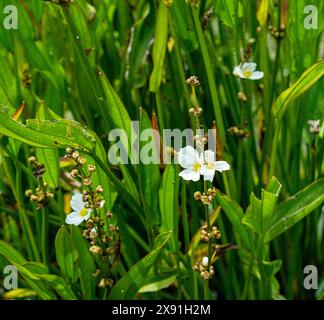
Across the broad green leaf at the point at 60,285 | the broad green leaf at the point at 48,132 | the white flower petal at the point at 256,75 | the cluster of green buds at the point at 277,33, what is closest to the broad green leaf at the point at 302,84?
the white flower petal at the point at 256,75

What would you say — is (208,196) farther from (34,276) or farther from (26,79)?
(26,79)

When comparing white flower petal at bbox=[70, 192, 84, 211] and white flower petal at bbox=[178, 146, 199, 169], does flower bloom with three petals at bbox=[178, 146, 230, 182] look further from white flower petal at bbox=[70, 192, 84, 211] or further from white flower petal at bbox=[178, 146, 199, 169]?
white flower petal at bbox=[70, 192, 84, 211]

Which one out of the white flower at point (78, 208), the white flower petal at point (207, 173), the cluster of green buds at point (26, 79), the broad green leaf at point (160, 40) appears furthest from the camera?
the cluster of green buds at point (26, 79)

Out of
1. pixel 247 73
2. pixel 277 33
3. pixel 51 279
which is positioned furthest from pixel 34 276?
pixel 277 33

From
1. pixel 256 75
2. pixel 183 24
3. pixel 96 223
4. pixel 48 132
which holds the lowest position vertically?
pixel 96 223

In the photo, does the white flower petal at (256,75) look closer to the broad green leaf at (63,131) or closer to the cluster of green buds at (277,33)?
the cluster of green buds at (277,33)
